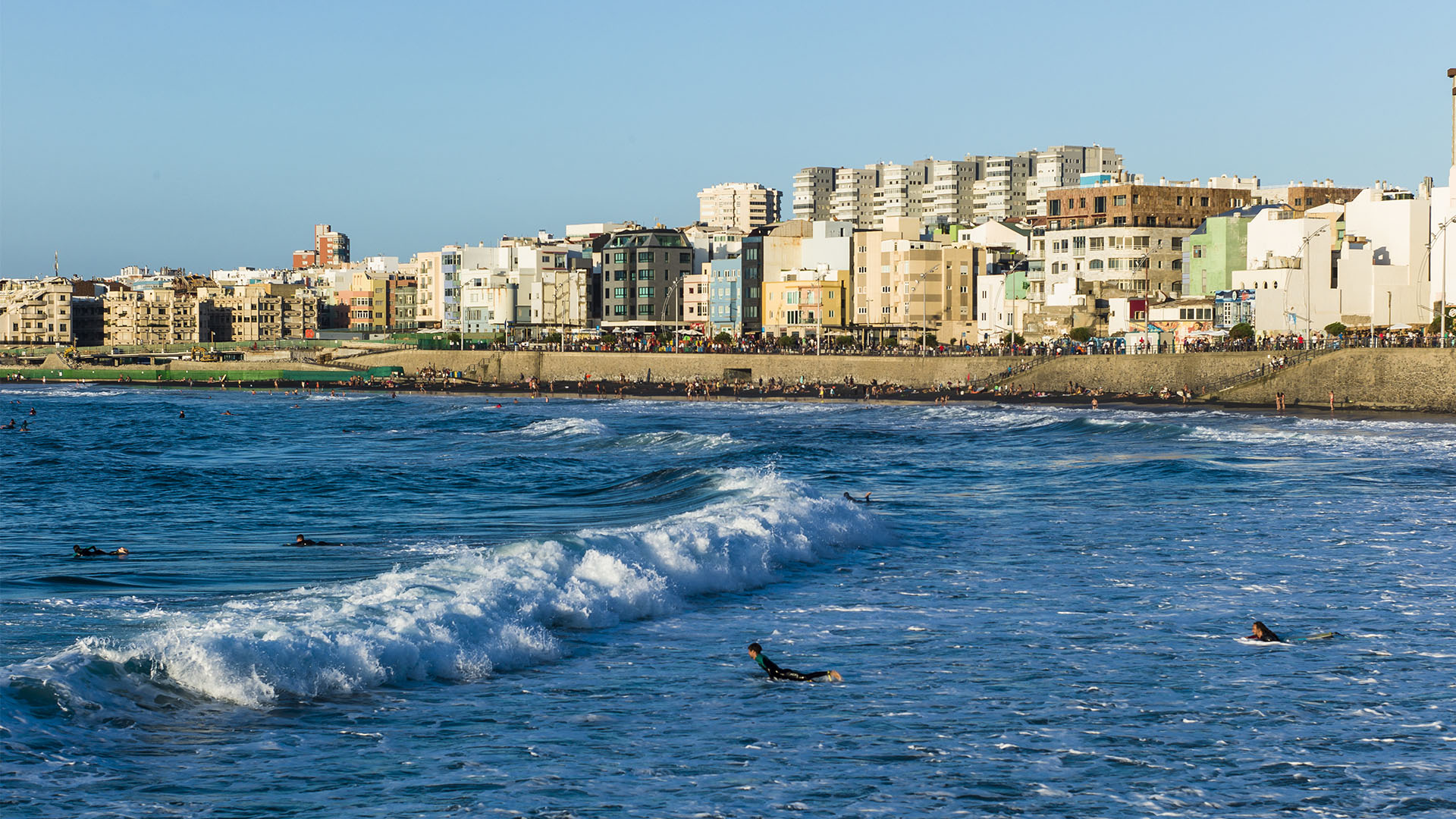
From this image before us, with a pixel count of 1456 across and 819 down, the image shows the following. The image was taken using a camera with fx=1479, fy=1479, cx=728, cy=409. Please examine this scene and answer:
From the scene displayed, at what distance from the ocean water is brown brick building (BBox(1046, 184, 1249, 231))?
71.9 meters

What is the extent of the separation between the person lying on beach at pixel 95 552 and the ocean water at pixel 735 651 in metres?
0.58

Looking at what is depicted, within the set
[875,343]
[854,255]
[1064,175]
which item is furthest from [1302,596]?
[1064,175]

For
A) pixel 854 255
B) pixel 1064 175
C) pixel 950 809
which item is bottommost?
pixel 950 809

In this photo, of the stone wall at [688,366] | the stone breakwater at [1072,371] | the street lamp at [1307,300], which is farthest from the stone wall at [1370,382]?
the stone wall at [688,366]

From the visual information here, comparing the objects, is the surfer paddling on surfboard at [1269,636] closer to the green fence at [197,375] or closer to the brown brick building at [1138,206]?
the brown brick building at [1138,206]

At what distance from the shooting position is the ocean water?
12.0 m

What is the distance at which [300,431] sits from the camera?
66312mm

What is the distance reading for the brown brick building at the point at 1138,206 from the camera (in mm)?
106688

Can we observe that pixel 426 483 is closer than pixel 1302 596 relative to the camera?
No

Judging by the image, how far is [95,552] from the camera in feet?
79.9

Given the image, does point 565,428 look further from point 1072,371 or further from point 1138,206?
point 1138,206

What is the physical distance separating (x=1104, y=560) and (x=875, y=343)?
89.2 m

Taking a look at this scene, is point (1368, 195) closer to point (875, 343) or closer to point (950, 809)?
point (875, 343)

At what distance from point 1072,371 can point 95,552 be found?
64850mm
